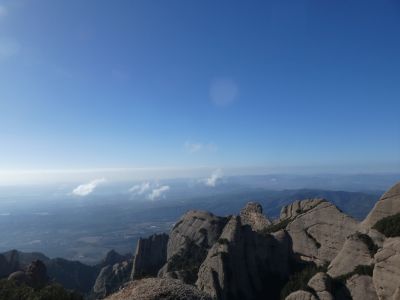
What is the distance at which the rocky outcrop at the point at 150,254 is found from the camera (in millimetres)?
118000

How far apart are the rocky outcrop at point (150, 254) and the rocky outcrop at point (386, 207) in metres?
64.6

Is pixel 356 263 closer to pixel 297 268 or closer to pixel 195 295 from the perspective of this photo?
pixel 297 268

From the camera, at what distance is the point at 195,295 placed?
34.3 metres

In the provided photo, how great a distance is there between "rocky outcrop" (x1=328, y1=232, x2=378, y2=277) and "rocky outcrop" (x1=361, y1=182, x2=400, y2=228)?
5798mm

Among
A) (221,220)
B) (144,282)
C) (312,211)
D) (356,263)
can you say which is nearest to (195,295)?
(144,282)

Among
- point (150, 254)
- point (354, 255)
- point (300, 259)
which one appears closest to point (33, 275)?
point (150, 254)

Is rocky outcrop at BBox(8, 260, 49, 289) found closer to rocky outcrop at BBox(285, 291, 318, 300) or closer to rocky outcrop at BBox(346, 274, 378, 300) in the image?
rocky outcrop at BBox(285, 291, 318, 300)

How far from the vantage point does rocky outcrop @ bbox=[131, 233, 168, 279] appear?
118000 millimetres

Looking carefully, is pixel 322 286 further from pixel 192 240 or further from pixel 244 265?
pixel 192 240

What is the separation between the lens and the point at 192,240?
108 m

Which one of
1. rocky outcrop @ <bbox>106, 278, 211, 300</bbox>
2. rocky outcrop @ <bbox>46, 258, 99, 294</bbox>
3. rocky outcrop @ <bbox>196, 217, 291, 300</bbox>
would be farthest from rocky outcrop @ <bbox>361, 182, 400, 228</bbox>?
rocky outcrop @ <bbox>46, 258, 99, 294</bbox>

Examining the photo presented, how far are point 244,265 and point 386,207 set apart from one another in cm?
2585

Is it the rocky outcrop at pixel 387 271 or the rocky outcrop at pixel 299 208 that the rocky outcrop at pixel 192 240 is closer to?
the rocky outcrop at pixel 299 208

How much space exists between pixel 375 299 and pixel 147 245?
265 ft
